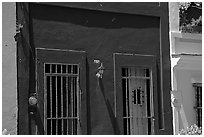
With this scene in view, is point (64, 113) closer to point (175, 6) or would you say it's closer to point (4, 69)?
point (4, 69)

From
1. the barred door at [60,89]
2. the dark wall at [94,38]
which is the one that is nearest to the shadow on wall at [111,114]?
the dark wall at [94,38]

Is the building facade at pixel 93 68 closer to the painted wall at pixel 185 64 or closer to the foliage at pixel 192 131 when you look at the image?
the painted wall at pixel 185 64

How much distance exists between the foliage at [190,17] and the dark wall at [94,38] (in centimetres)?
137

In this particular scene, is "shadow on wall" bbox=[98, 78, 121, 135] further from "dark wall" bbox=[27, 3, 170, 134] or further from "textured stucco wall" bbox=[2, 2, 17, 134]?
"textured stucco wall" bbox=[2, 2, 17, 134]

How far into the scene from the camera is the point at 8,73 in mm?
8781

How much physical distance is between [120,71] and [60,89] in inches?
58.9

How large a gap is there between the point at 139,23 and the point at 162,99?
189cm

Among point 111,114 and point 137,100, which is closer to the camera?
point 111,114

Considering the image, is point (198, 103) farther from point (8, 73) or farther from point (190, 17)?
point (8, 73)

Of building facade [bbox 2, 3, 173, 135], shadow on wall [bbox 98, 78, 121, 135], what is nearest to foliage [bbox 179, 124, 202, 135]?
building facade [bbox 2, 3, 173, 135]

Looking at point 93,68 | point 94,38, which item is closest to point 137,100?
point 93,68

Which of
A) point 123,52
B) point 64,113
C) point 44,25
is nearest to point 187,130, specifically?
point 123,52

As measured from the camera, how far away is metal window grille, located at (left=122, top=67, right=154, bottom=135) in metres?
10.3

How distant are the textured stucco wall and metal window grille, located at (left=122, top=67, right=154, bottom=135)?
2639mm
